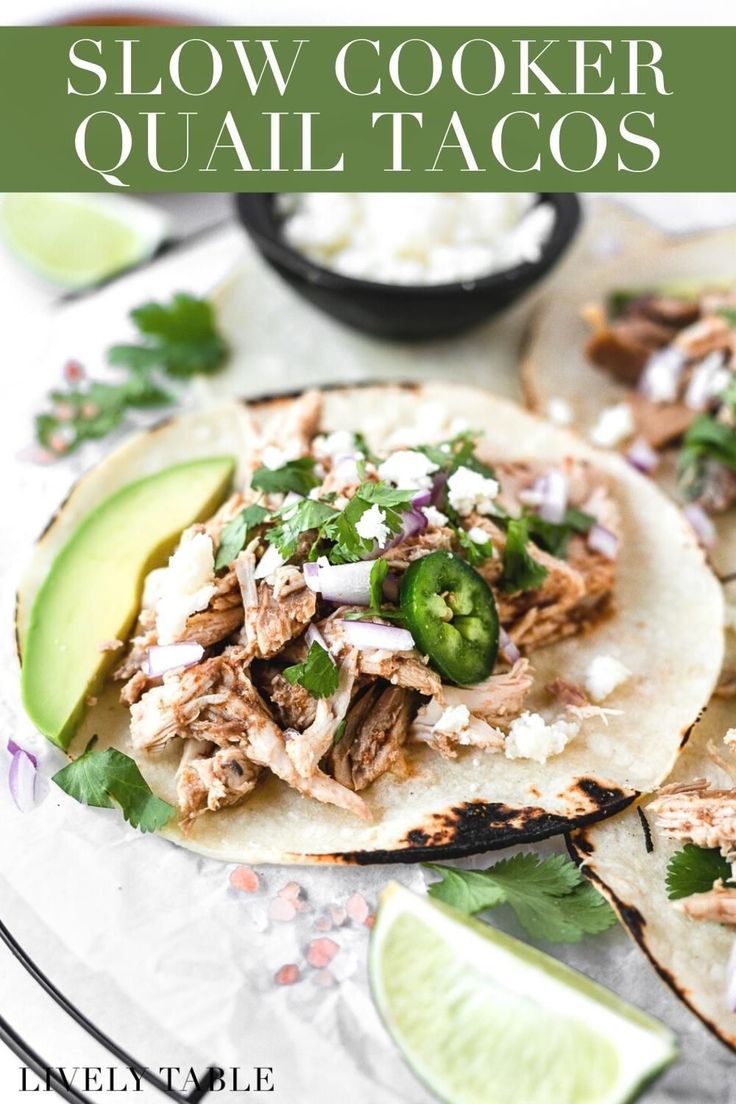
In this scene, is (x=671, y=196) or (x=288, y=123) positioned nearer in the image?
(x=288, y=123)

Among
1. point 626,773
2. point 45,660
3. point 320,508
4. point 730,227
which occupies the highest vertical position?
point 730,227

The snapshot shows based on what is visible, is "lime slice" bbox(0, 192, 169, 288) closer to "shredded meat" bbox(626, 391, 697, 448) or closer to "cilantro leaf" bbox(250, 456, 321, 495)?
"cilantro leaf" bbox(250, 456, 321, 495)

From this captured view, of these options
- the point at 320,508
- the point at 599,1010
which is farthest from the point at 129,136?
the point at 599,1010

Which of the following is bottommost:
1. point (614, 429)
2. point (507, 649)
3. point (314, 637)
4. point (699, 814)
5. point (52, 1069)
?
point (52, 1069)

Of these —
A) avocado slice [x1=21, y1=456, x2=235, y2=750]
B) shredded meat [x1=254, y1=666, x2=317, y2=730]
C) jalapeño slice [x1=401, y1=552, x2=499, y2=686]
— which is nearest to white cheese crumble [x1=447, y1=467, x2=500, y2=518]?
jalapeño slice [x1=401, y1=552, x2=499, y2=686]

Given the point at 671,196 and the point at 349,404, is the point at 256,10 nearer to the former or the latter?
the point at 671,196

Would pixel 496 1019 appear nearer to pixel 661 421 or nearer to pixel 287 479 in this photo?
pixel 287 479

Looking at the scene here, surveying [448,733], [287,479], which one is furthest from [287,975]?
[287,479]
